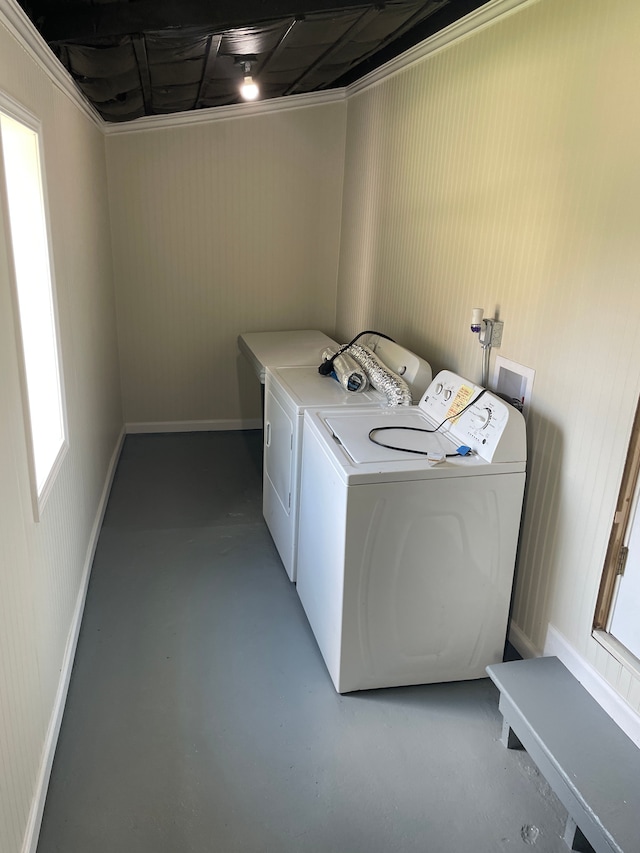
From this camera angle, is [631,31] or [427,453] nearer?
[631,31]

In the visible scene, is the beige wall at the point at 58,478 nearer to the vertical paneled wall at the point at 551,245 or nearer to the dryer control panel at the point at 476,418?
the dryer control panel at the point at 476,418

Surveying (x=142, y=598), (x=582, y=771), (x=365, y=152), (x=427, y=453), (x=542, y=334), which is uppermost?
(x=365, y=152)

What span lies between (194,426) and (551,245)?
3.29 meters

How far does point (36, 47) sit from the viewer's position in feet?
7.00

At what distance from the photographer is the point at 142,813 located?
1.83 meters

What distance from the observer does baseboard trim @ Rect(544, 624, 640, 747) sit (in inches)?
75.2

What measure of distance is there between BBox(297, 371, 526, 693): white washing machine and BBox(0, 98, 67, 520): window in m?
0.99

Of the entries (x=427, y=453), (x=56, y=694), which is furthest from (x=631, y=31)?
(x=56, y=694)

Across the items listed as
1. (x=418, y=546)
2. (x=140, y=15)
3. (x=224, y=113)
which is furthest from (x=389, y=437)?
(x=224, y=113)

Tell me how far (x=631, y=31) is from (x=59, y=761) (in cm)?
271

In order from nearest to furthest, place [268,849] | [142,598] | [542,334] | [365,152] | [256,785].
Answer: [268,849]
[256,785]
[542,334]
[142,598]
[365,152]

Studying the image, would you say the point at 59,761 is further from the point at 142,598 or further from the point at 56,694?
the point at 142,598

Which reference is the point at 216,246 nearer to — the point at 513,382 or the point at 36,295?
the point at 36,295

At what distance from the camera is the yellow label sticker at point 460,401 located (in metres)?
2.52
